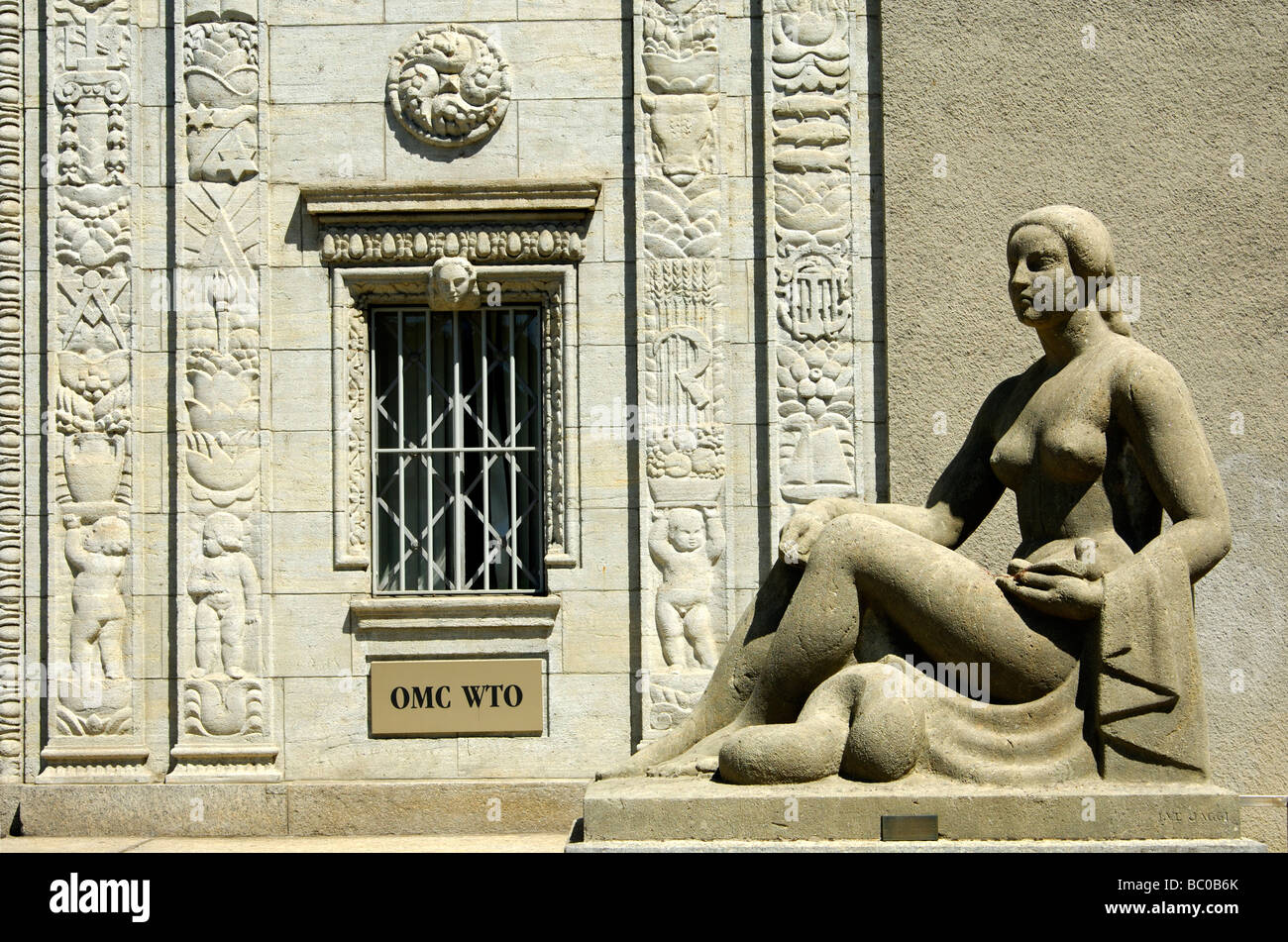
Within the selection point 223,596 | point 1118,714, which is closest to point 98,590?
point 223,596

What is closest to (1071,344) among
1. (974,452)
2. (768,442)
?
(974,452)

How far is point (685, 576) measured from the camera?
9.97 meters

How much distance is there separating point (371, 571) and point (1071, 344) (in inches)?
205

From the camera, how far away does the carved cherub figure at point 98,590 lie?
10.1 m

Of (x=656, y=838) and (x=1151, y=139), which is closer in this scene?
(x=656, y=838)

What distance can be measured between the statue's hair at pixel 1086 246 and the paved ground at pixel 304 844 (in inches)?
168

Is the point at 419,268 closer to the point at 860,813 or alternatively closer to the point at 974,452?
the point at 974,452

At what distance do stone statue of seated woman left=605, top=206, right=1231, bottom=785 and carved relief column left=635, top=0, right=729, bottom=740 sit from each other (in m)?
3.47

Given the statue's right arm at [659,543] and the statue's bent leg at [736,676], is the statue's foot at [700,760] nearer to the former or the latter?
the statue's bent leg at [736,676]

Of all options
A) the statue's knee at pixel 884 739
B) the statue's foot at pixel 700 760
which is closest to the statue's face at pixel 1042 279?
the statue's knee at pixel 884 739

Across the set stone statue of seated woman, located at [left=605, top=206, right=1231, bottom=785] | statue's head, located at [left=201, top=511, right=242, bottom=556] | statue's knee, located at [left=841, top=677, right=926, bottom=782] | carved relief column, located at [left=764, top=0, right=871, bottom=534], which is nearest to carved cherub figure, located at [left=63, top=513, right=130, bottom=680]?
statue's head, located at [left=201, top=511, right=242, bottom=556]

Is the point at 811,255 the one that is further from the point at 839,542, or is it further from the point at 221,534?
the point at 839,542

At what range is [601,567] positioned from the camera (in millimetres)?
10070

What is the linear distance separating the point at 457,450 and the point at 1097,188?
164 inches
